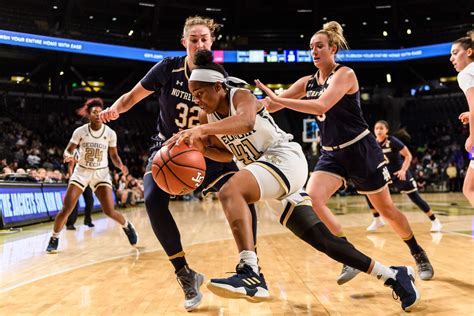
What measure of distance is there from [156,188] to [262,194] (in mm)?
1055

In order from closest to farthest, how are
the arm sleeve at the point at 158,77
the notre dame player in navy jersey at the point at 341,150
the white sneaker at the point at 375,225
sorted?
1. the arm sleeve at the point at 158,77
2. the notre dame player in navy jersey at the point at 341,150
3. the white sneaker at the point at 375,225

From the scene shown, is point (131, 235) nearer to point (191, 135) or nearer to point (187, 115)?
point (187, 115)

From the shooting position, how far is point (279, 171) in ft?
10.3

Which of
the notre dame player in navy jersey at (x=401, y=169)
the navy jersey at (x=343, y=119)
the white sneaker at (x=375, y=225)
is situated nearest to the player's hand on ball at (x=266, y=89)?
the navy jersey at (x=343, y=119)

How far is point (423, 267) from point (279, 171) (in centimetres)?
212

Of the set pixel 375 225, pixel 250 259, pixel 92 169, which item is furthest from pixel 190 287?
pixel 375 225

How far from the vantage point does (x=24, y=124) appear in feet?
74.6

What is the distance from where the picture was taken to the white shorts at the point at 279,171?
308cm

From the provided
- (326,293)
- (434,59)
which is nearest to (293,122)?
(434,59)

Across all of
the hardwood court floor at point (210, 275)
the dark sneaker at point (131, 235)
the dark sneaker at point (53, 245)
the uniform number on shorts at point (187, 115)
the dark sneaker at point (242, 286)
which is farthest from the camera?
the dark sneaker at point (131, 235)

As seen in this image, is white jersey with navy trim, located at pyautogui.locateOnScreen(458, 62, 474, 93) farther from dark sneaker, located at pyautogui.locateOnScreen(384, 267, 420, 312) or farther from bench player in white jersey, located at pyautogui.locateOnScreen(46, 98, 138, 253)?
bench player in white jersey, located at pyautogui.locateOnScreen(46, 98, 138, 253)

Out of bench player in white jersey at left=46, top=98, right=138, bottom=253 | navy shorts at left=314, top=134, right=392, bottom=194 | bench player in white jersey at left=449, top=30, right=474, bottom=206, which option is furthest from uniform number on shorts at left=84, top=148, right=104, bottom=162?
bench player in white jersey at left=449, top=30, right=474, bottom=206

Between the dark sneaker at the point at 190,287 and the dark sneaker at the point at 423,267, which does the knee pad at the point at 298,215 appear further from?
the dark sneaker at the point at 423,267

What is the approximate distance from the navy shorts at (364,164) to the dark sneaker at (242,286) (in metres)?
1.75
